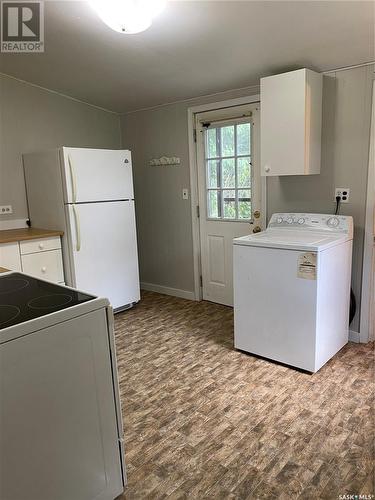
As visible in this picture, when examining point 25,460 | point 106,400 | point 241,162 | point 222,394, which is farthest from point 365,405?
point 241,162

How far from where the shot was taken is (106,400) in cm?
150

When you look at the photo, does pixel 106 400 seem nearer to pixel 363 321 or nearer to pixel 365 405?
pixel 365 405

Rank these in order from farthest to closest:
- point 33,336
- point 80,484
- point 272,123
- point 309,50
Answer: point 272,123 → point 309,50 → point 80,484 → point 33,336


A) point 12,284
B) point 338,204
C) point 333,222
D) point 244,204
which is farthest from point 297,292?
point 12,284

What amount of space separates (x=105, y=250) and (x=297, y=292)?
1.83 m

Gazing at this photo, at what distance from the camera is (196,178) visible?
3.85 metres

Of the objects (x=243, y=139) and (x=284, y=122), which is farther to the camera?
(x=243, y=139)

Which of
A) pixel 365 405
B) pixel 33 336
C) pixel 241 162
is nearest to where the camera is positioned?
pixel 33 336

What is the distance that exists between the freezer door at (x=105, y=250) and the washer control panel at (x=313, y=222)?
1.40 m

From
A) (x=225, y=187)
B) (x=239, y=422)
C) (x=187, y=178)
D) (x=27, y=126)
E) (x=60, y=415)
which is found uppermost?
(x=27, y=126)

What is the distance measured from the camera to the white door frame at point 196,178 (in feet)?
11.0

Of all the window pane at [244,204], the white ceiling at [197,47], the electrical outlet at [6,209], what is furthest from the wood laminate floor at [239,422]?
the white ceiling at [197,47]

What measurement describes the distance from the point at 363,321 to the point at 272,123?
1.64 metres

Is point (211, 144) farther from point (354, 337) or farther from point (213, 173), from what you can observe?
point (354, 337)
